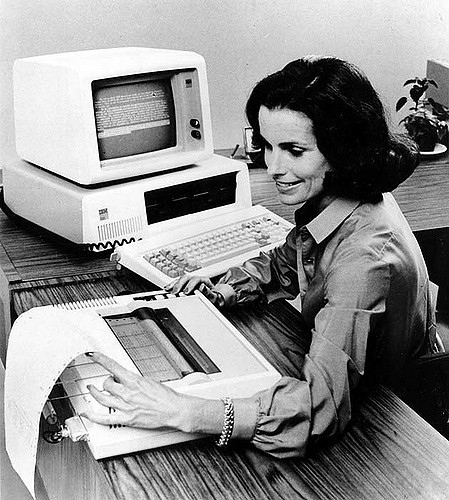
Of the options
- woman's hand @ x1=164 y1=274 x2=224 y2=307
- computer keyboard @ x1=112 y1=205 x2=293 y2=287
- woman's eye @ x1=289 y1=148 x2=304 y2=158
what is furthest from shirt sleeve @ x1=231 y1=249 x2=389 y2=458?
computer keyboard @ x1=112 y1=205 x2=293 y2=287

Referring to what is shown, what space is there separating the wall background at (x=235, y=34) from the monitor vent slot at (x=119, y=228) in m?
0.92

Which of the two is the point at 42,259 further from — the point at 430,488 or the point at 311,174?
the point at 430,488

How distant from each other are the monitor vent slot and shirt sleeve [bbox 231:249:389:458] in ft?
2.48

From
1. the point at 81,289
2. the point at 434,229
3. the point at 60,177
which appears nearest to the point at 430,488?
the point at 81,289

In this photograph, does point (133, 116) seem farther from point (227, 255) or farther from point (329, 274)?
point (329, 274)

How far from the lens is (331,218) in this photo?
A: 1521mm

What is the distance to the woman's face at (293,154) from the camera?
148cm

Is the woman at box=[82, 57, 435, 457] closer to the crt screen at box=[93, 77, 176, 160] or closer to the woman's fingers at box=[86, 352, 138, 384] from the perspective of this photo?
the woman's fingers at box=[86, 352, 138, 384]

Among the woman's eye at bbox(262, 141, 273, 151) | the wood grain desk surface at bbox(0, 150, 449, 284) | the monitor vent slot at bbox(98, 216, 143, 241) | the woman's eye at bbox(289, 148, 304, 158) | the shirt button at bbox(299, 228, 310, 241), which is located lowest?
the wood grain desk surface at bbox(0, 150, 449, 284)

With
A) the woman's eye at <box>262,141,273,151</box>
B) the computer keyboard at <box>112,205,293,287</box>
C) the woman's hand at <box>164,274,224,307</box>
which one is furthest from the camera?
the computer keyboard at <box>112,205,293,287</box>

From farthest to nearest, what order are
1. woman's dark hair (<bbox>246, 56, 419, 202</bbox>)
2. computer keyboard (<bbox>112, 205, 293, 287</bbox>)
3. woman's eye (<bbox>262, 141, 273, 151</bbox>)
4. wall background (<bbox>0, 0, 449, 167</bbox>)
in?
wall background (<bbox>0, 0, 449, 167</bbox>), computer keyboard (<bbox>112, 205, 293, 287</bbox>), woman's eye (<bbox>262, 141, 273, 151</bbox>), woman's dark hair (<bbox>246, 56, 419, 202</bbox>)

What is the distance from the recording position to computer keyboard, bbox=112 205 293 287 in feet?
6.07

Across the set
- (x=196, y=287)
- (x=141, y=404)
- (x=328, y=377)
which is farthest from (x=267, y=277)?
(x=141, y=404)

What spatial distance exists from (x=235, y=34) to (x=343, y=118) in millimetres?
1567
